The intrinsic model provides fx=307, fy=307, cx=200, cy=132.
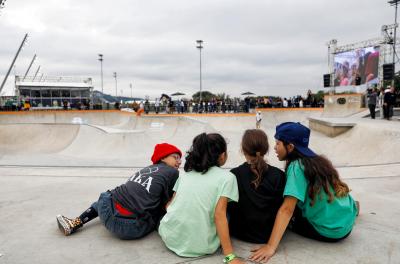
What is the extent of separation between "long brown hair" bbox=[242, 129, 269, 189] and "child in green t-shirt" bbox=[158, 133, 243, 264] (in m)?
0.20

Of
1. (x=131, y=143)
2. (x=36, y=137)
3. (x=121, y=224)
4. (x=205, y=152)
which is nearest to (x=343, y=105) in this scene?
(x=131, y=143)

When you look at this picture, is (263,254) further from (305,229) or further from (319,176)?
(319,176)

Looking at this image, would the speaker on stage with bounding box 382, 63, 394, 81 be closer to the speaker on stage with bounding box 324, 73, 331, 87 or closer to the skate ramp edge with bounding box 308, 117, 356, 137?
the speaker on stage with bounding box 324, 73, 331, 87

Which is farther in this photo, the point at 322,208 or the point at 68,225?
the point at 68,225

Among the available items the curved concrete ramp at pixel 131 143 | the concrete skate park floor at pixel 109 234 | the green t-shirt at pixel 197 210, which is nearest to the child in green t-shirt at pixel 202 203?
the green t-shirt at pixel 197 210

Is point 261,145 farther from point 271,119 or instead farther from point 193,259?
point 271,119

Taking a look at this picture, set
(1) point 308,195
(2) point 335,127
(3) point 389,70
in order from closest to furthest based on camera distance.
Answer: (1) point 308,195
(2) point 335,127
(3) point 389,70

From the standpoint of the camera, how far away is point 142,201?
2.91m

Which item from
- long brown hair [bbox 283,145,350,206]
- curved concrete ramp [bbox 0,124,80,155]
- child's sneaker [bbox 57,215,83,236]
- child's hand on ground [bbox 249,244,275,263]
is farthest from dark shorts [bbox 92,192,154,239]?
curved concrete ramp [bbox 0,124,80,155]

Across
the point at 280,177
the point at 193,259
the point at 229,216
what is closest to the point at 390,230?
the point at 280,177

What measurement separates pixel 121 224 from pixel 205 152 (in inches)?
44.6

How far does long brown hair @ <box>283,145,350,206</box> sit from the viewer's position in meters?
2.54

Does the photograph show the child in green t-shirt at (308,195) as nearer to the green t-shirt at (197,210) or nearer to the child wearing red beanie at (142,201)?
the green t-shirt at (197,210)

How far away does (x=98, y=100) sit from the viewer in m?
48.5
